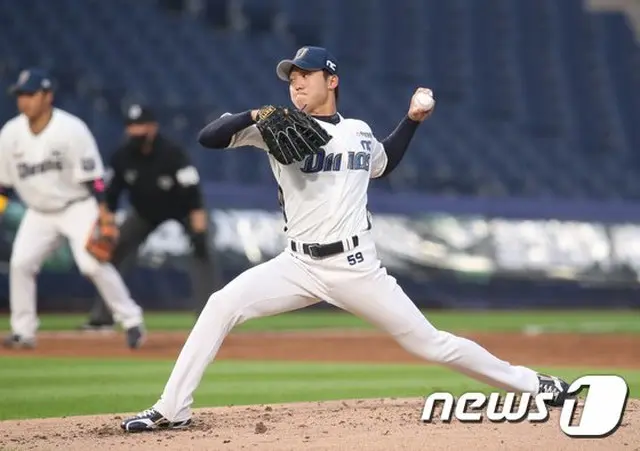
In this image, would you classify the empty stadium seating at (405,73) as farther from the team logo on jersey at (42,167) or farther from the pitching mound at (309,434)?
the pitching mound at (309,434)

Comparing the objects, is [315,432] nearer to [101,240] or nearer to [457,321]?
[101,240]

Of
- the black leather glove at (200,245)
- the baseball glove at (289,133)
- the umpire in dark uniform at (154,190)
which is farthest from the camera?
the black leather glove at (200,245)

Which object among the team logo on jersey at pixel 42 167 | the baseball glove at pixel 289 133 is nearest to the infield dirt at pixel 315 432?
the baseball glove at pixel 289 133

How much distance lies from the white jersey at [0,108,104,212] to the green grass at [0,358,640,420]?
125cm

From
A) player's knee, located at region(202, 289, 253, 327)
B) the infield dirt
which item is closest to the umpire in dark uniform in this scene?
the infield dirt

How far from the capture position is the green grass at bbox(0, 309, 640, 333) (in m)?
13.9

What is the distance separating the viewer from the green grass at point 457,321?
45.8 ft

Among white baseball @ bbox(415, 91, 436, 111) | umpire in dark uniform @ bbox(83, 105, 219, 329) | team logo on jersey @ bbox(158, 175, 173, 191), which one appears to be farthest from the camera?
team logo on jersey @ bbox(158, 175, 173, 191)

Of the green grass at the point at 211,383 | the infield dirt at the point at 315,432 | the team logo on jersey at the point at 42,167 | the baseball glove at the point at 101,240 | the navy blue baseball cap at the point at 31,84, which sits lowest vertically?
the green grass at the point at 211,383

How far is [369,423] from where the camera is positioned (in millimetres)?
5746

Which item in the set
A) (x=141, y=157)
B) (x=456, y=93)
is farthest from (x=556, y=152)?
(x=141, y=157)

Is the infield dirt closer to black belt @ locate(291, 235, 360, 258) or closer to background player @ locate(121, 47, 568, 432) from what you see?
background player @ locate(121, 47, 568, 432)

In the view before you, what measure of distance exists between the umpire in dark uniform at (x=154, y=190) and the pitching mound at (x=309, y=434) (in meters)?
4.98

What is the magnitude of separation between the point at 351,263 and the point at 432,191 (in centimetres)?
1230
